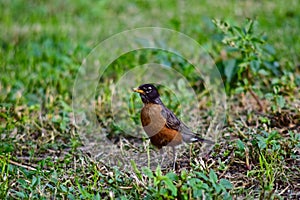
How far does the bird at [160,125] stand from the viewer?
4133mm

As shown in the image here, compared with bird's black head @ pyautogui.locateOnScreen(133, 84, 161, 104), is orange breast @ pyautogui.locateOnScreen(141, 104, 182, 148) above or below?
below

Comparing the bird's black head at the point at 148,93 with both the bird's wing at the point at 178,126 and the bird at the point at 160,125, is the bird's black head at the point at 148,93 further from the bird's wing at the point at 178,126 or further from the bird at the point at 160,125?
the bird's wing at the point at 178,126

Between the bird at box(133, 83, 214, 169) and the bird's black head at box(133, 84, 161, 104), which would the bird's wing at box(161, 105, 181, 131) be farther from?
the bird's black head at box(133, 84, 161, 104)

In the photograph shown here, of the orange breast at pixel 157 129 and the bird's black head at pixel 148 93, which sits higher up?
the bird's black head at pixel 148 93

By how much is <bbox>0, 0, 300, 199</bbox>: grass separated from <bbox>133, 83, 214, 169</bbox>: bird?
0.14m

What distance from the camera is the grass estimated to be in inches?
146

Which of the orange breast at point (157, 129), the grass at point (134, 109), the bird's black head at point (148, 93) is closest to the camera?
the grass at point (134, 109)

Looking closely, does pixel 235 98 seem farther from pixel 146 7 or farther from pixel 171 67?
pixel 146 7

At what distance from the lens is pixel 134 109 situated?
5188 mm

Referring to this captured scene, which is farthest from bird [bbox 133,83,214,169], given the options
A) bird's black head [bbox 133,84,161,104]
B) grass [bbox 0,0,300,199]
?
grass [bbox 0,0,300,199]

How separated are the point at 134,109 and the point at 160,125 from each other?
3.55 ft

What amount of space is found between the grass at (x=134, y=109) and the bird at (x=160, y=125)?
136 millimetres

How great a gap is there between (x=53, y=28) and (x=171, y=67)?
2.04m

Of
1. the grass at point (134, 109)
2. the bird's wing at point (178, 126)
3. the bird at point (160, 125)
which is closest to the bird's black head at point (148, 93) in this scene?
the bird at point (160, 125)
